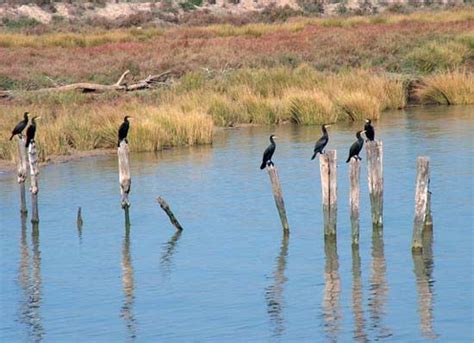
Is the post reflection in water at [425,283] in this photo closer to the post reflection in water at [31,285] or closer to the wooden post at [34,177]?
the post reflection in water at [31,285]

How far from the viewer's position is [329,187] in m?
15.6

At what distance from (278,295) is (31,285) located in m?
3.21

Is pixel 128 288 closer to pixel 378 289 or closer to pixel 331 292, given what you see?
pixel 331 292

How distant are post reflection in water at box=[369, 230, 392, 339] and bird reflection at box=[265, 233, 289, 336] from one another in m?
1.02

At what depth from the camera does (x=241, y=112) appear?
102ft

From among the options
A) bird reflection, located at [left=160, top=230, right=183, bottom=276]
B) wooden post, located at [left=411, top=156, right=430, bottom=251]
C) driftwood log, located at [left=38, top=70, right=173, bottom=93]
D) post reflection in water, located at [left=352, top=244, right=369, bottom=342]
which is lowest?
post reflection in water, located at [left=352, top=244, right=369, bottom=342]

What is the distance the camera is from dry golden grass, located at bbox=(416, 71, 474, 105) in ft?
108

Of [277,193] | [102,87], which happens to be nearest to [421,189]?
[277,193]

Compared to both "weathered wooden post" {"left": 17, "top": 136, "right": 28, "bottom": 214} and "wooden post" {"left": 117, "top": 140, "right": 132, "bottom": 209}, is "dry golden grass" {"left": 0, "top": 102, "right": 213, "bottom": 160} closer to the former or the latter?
"weathered wooden post" {"left": 17, "top": 136, "right": 28, "bottom": 214}

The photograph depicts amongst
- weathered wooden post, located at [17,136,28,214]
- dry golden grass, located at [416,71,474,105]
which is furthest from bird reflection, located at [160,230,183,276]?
dry golden grass, located at [416,71,474,105]

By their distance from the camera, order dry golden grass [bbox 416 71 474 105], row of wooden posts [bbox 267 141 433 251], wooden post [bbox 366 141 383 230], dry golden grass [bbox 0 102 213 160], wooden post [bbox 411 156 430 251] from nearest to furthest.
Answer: wooden post [bbox 411 156 430 251] → row of wooden posts [bbox 267 141 433 251] → wooden post [bbox 366 141 383 230] → dry golden grass [bbox 0 102 213 160] → dry golden grass [bbox 416 71 474 105]

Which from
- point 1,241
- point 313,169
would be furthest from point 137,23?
point 1,241

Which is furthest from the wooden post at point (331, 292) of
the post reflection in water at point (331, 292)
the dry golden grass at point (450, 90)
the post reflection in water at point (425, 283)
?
the dry golden grass at point (450, 90)

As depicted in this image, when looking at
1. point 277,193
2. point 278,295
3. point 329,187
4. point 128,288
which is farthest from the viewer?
point 277,193
